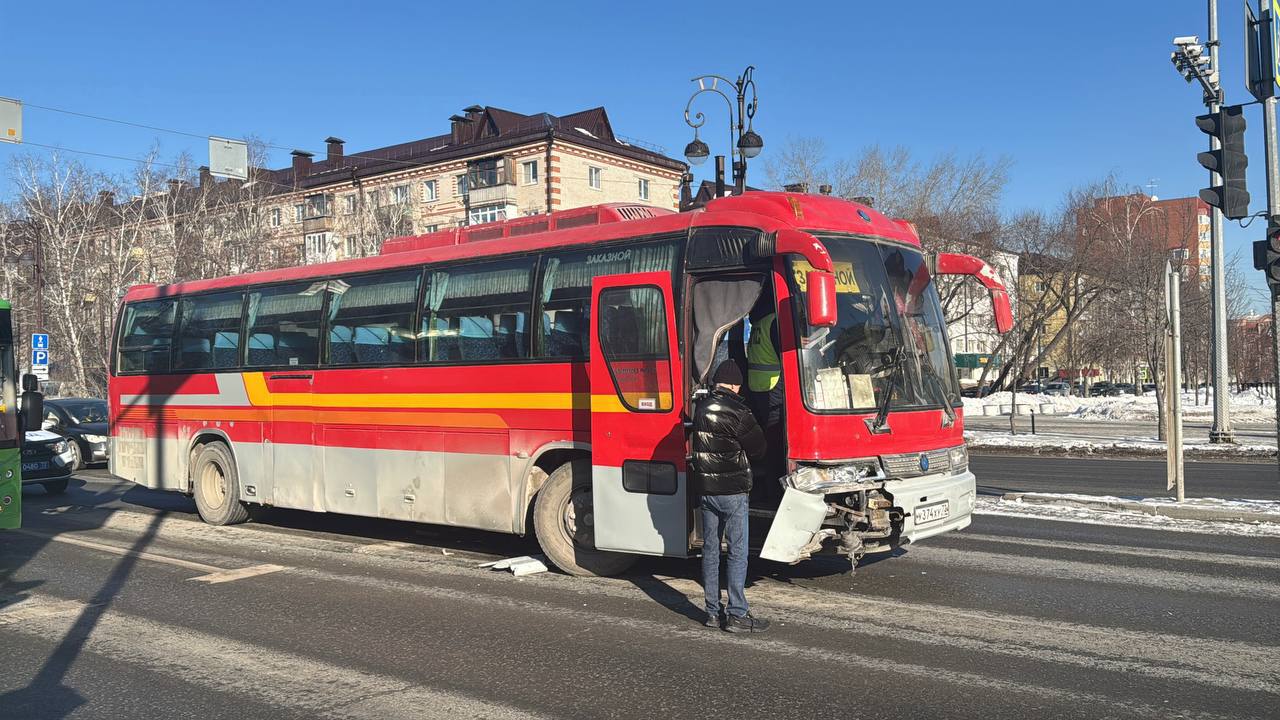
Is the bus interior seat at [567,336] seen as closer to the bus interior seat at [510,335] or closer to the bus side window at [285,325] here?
the bus interior seat at [510,335]

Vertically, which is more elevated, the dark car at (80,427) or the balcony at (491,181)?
the balcony at (491,181)

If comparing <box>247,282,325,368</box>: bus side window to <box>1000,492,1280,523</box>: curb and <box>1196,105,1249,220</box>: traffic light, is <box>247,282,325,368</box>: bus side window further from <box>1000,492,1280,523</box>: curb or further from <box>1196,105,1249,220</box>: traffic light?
<box>1196,105,1249,220</box>: traffic light

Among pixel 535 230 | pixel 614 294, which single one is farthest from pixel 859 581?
pixel 535 230

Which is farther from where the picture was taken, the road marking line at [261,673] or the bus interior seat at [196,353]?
the bus interior seat at [196,353]

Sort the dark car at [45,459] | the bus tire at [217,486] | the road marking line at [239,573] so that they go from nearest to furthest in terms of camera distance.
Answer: the road marking line at [239,573], the bus tire at [217,486], the dark car at [45,459]

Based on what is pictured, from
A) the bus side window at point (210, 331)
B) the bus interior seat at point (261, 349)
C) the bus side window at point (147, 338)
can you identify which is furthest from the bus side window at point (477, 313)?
the bus side window at point (147, 338)

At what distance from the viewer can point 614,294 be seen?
8.53 metres

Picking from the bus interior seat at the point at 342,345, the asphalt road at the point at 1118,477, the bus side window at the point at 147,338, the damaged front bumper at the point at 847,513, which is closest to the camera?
the damaged front bumper at the point at 847,513

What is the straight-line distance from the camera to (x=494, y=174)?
2319 inches

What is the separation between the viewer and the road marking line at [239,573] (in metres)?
9.05

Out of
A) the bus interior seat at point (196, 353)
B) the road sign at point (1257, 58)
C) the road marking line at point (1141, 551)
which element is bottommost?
the road marking line at point (1141, 551)

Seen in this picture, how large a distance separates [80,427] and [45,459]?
19.8 ft

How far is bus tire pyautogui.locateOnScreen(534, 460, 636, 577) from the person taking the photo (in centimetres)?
891

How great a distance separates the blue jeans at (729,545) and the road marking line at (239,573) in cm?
459
